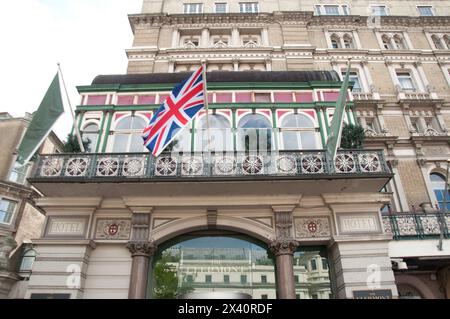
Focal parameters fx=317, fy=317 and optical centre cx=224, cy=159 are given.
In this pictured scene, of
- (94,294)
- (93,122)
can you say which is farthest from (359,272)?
(93,122)

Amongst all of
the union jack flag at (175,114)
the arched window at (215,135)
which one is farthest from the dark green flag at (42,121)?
the arched window at (215,135)

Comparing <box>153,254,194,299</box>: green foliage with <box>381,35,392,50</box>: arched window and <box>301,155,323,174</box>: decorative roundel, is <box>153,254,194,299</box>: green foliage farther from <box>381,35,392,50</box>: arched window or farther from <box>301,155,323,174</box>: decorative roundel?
<box>381,35,392,50</box>: arched window

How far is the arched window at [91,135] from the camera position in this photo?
42.2 feet

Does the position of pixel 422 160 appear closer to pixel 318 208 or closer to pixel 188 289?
pixel 318 208

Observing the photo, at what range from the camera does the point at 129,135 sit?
43.5 ft

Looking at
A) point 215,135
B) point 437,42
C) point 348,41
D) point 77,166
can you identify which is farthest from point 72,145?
point 437,42

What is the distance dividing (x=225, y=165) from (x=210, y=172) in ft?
1.99

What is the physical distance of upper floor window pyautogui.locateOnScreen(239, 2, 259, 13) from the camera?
23.8 m

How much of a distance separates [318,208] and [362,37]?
16138 millimetres

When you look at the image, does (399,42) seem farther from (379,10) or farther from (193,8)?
(193,8)

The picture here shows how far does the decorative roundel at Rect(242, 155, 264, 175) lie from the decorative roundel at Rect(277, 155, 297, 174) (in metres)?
0.65

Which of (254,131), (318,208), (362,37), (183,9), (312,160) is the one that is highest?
(183,9)

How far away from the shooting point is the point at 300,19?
22.5 meters
